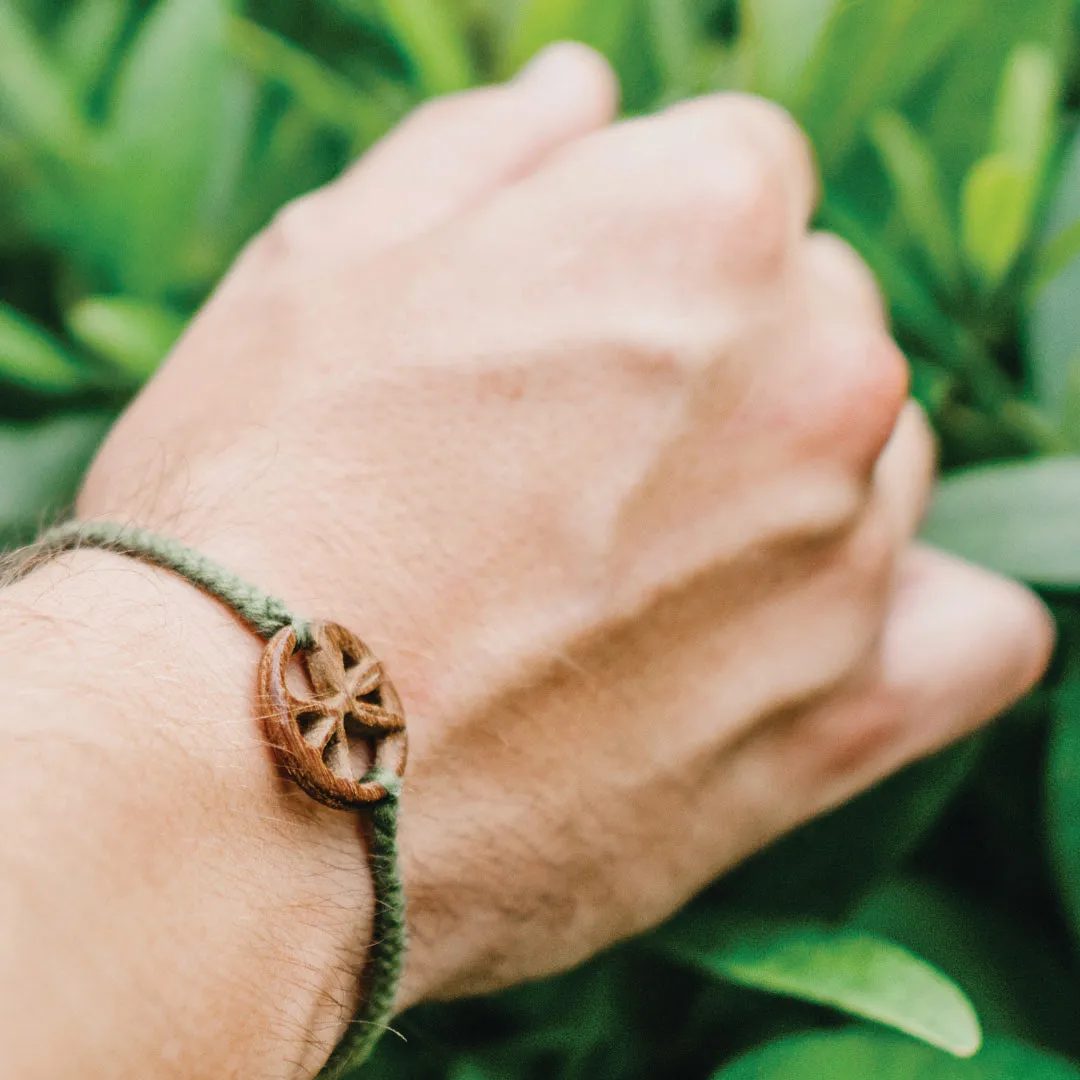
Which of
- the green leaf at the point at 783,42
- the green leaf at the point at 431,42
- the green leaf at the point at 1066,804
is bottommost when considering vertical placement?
the green leaf at the point at 1066,804

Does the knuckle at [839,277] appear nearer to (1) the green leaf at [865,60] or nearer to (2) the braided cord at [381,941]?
(1) the green leaf at [865,60]

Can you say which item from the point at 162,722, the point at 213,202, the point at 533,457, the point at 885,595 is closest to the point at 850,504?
the point at 885,595

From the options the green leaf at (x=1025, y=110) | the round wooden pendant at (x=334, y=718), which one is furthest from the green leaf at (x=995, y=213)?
the round wooden pendant at (x=334, y=718)

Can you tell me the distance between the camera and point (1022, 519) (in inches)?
26.9

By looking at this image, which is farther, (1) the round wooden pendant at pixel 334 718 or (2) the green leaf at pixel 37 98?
(2) the green leaf at pixel 37 98

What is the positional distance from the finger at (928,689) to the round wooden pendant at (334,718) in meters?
0.26

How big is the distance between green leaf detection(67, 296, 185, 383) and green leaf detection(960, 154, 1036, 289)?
0.53m

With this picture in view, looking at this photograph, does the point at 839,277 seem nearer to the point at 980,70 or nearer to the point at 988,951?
the point at 980,70

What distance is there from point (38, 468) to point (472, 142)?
0.36 metres

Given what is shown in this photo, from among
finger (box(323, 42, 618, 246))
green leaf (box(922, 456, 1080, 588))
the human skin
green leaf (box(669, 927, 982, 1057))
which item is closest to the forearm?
the human skin

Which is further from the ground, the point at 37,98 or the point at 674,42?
the point at 37,98

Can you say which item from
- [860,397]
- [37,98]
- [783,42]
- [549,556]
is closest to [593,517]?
[549,556]

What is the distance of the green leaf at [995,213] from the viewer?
2.21ft

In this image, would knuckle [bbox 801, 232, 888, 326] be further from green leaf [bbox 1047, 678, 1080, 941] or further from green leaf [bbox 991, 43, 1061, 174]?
green leaf [bbox 1047, 678, 1080, 941]
